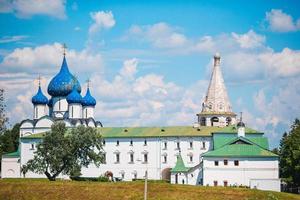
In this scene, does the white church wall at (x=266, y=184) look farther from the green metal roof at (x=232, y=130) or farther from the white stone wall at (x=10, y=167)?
the white stone wall at (x=10, y=167)

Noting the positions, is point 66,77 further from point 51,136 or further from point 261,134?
point 261,134

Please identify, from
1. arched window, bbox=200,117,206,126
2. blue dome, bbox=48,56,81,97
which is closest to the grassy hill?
arched window, bbox=200,117,206,126

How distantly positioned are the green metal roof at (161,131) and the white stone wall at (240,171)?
8.62 m

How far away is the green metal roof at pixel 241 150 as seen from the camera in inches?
2759

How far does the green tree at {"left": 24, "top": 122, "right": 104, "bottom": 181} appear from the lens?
228 feet

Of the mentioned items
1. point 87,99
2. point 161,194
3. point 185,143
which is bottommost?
point 161,194

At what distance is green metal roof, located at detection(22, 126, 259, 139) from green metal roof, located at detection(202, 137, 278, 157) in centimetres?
653

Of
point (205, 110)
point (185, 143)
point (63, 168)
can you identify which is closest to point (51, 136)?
point (63, 168)

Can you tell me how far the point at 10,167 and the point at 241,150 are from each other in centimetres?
3434

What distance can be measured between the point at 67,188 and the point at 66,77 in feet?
110

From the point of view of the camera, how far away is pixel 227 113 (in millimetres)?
85500

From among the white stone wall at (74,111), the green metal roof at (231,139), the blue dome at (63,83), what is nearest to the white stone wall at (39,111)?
the blue dome at (63,83)

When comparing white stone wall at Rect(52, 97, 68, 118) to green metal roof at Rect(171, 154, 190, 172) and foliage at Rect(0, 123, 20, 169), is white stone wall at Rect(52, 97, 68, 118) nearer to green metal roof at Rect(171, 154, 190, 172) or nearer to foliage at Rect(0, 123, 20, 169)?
foliage at Rect(0, 123, 20, 169)

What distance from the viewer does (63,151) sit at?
228ft
